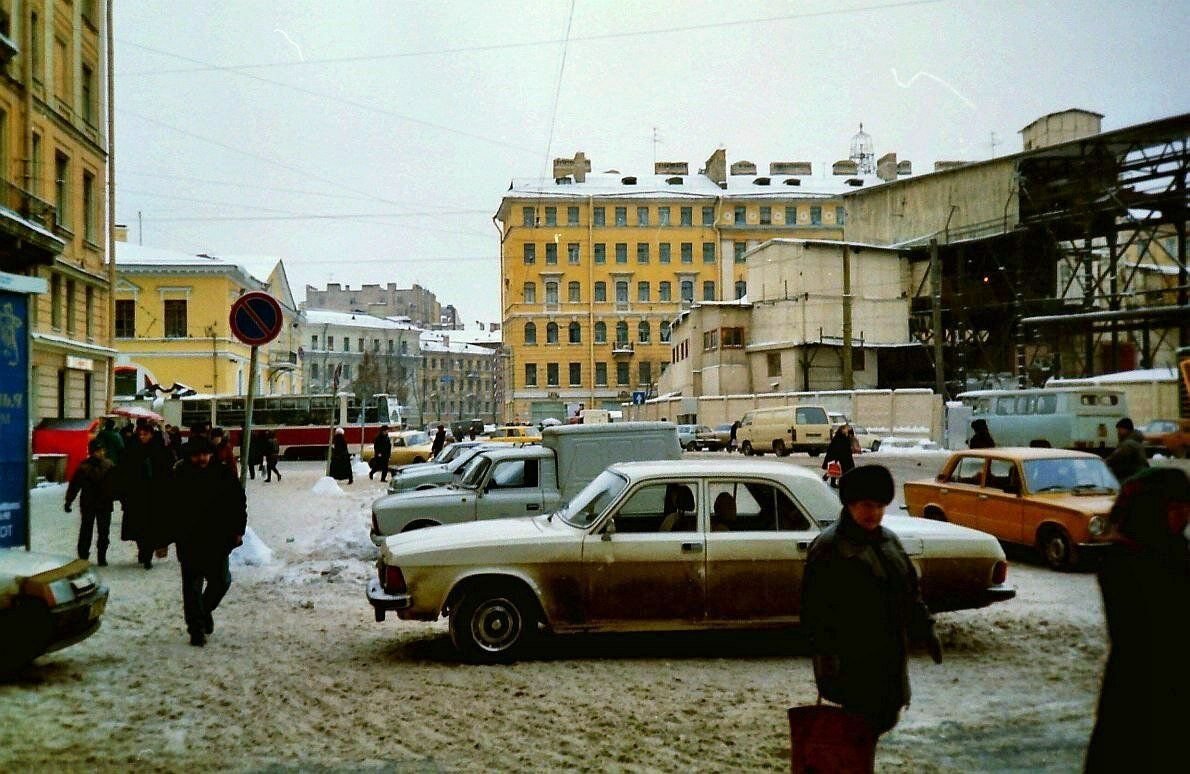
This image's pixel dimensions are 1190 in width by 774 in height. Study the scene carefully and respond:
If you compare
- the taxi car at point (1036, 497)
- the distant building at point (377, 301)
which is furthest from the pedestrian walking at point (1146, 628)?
the distant building at point (377, 301)

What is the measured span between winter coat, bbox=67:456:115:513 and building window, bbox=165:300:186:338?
45974 mm

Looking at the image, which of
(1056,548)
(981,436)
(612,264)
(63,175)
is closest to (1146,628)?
(1056,548)

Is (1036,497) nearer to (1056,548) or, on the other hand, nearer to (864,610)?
(1056,548)

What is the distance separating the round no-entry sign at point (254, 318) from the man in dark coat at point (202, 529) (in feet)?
8.82

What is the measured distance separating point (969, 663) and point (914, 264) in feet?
176

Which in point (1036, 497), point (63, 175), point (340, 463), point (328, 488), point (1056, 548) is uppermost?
point (63, 175)

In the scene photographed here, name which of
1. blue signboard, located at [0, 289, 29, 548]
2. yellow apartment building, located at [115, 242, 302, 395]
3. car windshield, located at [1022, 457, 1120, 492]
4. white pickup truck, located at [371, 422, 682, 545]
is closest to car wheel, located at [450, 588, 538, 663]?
blue signboard, located at [0, 289, 29, 548]

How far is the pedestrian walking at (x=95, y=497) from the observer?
12312 millimetres

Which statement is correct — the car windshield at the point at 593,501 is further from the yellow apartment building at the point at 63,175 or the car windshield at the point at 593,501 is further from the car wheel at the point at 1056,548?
the yellow apartment building at the point at 63,175

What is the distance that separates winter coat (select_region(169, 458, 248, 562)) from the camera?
27.2ft

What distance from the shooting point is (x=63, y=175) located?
30.7 metres

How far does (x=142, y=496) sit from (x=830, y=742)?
37.0 ft

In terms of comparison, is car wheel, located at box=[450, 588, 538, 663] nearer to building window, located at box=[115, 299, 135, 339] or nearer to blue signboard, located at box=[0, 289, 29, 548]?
blue signboard, located at box=[0, 289, 29, 548]

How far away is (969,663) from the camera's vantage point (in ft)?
25.5
